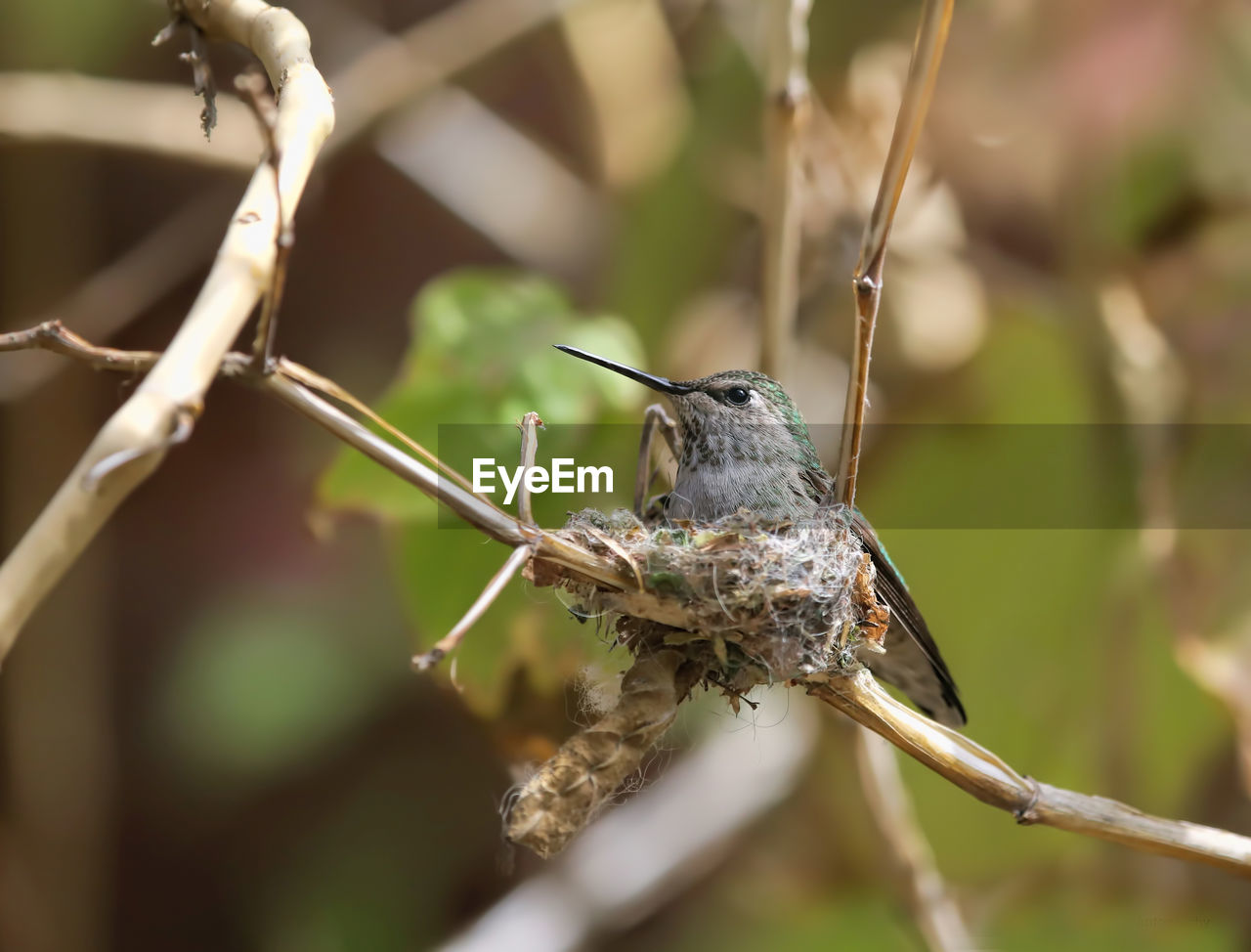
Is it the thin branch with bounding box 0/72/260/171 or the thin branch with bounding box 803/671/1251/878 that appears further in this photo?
the thin branch with bounding box 0/72/260/171

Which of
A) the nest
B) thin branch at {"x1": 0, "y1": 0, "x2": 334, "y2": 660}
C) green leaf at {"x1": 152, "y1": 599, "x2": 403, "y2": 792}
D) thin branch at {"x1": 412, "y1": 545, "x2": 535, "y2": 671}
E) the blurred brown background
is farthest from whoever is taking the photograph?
green leaf at {"x1": 152, "y1": 599, "x2": 403, "y2": 792}

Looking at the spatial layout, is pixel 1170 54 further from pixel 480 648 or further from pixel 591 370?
pixel 480 648

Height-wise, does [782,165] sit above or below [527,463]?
above

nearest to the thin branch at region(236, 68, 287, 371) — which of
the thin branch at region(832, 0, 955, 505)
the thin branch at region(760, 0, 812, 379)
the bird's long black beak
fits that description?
the thin branch at region(832, 0, 955, 505)

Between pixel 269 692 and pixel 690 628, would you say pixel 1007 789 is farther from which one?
pixel 269 692

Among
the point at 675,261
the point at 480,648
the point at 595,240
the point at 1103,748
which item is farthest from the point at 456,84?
the point at 1103,748

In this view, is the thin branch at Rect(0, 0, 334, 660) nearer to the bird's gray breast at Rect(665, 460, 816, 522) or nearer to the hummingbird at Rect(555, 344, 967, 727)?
the hummingbird at Rect(555, 344, 967, 727)

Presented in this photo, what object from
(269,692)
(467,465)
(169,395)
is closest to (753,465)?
(467,465)
